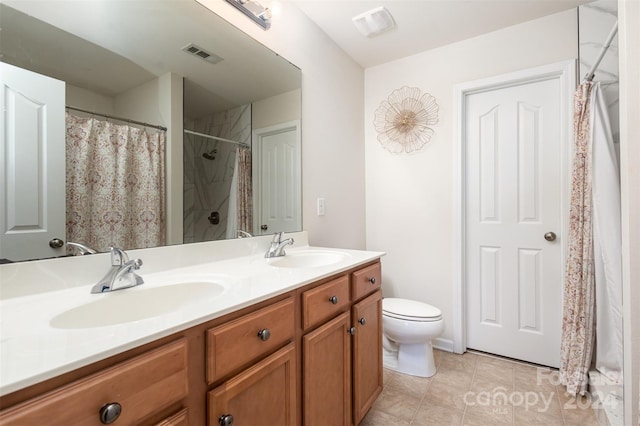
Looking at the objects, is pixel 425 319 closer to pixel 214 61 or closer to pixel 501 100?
pixel 501 100

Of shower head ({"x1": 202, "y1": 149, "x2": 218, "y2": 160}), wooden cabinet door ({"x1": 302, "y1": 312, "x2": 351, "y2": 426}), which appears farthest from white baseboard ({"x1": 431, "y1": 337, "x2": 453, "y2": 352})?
shower head ({"x1": 202, "y1": 149, "x2": 218, "y2": 160})

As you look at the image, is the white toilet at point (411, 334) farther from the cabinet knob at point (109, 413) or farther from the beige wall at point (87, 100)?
the beige wall at point (87, 100)

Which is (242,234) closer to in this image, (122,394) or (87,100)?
(87,100)

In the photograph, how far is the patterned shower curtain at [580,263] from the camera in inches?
65.4

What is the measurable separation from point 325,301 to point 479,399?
127 cm

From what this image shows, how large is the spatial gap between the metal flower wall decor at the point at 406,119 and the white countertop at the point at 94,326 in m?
1.55

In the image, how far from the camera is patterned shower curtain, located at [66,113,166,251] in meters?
0.95

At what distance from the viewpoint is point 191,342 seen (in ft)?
2.20

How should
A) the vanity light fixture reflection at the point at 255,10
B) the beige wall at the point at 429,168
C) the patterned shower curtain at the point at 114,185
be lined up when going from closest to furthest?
the patterned shower curtain at the point at 114,185 → the vanity light fixture reflection at the point at 255,10 → the beige wall at the point at 429,168

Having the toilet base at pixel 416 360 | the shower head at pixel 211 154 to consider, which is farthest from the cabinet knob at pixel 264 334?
the toilet base at pixel 416 360

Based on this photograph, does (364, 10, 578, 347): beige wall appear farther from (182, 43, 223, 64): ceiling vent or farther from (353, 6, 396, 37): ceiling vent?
(182, 43, 223, 64): ceiling vent

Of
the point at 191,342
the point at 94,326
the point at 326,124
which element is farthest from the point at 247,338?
the point at 326,124

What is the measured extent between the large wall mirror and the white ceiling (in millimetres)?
588

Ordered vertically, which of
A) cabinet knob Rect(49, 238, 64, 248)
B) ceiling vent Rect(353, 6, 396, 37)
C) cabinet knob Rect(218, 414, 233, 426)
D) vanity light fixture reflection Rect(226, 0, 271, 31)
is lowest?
cabinet knob Rect(218, 414, 233, 426)
